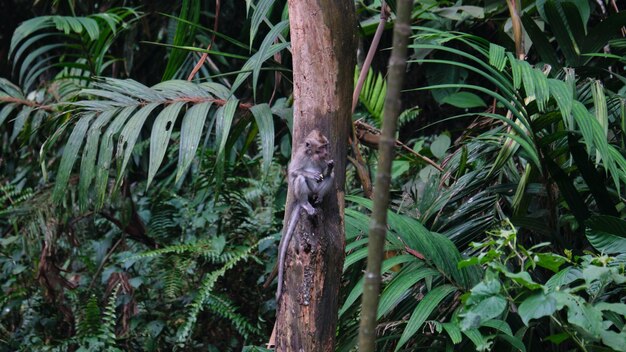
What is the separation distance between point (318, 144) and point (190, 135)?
95cm

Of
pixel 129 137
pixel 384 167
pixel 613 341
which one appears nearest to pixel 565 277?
pixel 613 341

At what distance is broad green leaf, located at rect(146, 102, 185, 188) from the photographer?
342 centimetres

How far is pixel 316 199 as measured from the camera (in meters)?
2.86

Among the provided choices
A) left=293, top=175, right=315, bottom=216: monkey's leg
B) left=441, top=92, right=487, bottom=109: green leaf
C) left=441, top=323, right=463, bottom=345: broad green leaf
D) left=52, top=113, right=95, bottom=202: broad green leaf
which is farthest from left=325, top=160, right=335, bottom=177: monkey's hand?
left=441, top=92, right=487, bottom=109: green leaf

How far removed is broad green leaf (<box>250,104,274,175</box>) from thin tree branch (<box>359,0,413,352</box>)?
1.92 meters

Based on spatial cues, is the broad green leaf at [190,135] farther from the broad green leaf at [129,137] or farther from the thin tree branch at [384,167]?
the thin tree branch at [384,167]

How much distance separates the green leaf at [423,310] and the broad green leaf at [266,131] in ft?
3.31

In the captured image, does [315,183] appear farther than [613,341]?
Yes

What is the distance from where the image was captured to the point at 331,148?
2.84 m

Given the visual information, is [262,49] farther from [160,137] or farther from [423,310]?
[423,310]

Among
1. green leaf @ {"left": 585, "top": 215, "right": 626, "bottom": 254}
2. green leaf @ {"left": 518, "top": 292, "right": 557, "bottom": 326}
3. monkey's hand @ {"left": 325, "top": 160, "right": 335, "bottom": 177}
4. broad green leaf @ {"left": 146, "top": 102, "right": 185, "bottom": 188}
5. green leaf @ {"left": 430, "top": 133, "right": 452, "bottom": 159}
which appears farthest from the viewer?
green leaf @ {"left": 430, "top": 133, "right": 452, "bottom": 159}

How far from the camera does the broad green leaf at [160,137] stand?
3.42m

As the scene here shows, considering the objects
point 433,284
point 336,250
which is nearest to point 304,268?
point 336,250

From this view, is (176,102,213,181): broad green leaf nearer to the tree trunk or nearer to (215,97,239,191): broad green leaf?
(215,97,239,191): broad green leaf
